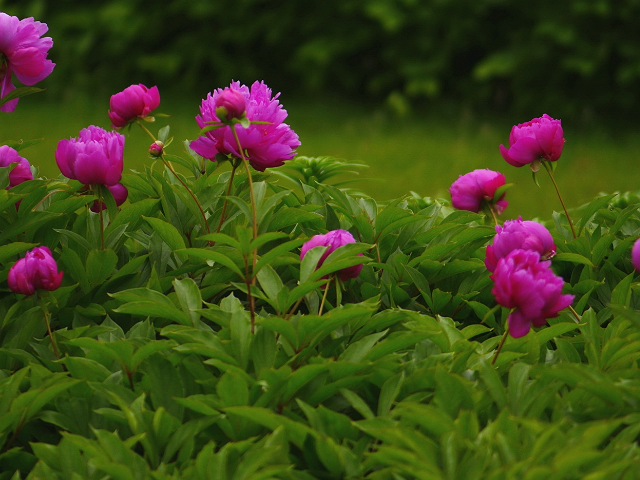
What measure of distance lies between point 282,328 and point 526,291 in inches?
15.8

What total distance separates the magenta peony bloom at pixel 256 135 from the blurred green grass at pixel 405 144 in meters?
3.92

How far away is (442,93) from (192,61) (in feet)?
9.14

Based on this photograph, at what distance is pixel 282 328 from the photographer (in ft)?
4.25

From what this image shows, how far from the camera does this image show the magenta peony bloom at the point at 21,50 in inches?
62.3

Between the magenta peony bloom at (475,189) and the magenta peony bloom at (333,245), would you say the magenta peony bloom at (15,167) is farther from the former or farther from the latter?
the magenta peony bloom at (475,189)

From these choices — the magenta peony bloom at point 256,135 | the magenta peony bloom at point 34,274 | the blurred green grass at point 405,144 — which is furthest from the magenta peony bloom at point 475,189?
the blurred green grass at point 405,144

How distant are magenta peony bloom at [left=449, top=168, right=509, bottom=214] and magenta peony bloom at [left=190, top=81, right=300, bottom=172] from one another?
494mm

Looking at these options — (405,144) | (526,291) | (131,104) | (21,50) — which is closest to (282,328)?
(526,291)

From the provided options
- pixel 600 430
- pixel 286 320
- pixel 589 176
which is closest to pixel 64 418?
pixel 286 320

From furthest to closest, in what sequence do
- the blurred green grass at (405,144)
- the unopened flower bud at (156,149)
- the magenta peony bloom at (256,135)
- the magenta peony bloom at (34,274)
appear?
the blurred green grass at (405,144) < the unopened flower bud at (156,149) < the magenta peony bloom at (256,135) < the magenta peony bloom at (34,274)

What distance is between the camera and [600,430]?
3.53ft

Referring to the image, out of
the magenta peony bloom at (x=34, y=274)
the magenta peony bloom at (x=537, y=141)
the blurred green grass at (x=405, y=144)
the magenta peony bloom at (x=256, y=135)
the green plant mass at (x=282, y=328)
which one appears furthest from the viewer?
the blurred green grass at (x=405, y=144)

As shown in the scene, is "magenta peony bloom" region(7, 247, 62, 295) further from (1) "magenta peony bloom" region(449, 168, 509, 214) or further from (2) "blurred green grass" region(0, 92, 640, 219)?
(2) "blurred green grass" region(0, 92, 640, 219)

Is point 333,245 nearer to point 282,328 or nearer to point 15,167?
point 282,328
